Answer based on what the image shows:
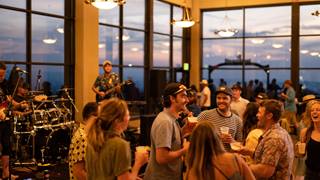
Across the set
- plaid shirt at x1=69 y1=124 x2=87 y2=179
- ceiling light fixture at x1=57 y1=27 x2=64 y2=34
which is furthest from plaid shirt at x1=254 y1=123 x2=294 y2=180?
ceiling light fixture at x1=57 y1=27 x2=64 y2=34

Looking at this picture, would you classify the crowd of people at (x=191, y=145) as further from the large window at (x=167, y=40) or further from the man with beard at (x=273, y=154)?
the large window at (x=167, y=40)

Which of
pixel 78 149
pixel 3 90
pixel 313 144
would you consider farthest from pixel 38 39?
pixel 313 144

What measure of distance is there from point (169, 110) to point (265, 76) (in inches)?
455

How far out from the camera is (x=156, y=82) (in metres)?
12.1

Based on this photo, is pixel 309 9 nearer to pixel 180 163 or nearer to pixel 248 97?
pixel 248 97

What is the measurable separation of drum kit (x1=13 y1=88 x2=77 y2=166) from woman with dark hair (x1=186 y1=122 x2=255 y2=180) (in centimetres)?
538

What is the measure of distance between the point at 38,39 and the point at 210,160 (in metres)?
7.28

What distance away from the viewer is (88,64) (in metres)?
9.77

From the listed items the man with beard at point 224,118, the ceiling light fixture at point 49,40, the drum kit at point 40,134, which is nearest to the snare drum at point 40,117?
the drum kit at point 40,134

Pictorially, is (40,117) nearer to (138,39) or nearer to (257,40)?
(138,39)

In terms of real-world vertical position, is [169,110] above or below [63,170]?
above

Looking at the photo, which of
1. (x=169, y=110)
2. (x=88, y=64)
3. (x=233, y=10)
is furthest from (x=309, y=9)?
(x=169, y=110)

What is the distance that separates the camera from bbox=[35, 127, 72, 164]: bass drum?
770 centimetres

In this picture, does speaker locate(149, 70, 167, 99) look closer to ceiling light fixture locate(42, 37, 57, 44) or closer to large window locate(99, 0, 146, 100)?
large window locate(99, 0, 146, 100)
